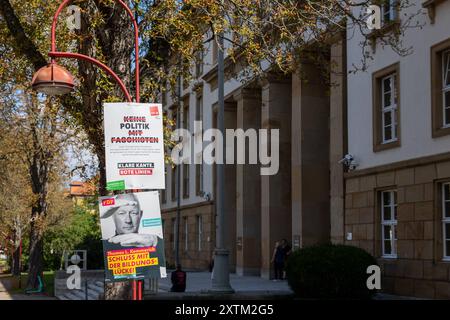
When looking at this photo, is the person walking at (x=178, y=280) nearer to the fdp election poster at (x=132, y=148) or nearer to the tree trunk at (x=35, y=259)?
the fdp election poster at (x=132, y=148)

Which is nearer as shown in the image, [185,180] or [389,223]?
[389,223]

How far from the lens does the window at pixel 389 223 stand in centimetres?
2102

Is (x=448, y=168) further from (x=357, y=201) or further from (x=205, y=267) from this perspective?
(x=205, y=267)

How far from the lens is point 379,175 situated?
21.3 metres

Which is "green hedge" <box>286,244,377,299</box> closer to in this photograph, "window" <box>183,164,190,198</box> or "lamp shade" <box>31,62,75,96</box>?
"lamp shade" <box>31,62,75,96</box>

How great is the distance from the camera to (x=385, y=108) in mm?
21641

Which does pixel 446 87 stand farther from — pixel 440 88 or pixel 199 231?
pixel 199 231

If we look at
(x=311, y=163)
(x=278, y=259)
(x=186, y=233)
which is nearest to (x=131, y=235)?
(x=311, y=163)

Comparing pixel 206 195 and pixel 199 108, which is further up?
pixel 199 108

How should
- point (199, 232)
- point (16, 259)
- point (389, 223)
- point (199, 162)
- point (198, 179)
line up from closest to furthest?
point (389, 223) < point (199, 162) < point (199, 232) < point (198, 179) < point (16, 259)

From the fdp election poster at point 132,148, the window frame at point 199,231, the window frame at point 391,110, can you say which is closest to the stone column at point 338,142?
the window frame at point 391,110

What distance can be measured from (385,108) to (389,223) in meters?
3.44

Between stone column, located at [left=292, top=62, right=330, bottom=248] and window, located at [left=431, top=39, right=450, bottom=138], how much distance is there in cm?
858

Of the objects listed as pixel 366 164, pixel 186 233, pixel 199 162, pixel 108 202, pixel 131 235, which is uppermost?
pixel 199 162
